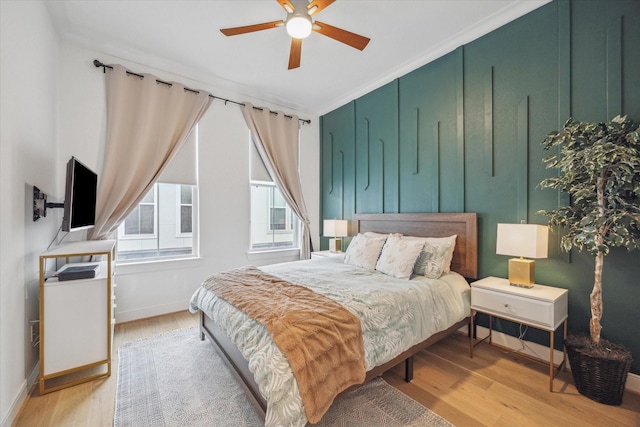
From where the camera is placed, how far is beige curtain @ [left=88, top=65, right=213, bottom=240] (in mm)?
3088

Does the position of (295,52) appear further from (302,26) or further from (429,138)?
(429,138)

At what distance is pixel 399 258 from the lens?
2.73 metres

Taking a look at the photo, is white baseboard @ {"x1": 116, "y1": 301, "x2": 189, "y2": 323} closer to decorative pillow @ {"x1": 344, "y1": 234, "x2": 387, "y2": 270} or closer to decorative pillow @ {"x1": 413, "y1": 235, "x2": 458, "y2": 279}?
decorative pillow @ {"x1": 344, "y1": 234, "x2": 387, "y2": 270}

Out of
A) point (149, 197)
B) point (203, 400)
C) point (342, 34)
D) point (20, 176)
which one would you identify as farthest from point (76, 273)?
point (342, 34)

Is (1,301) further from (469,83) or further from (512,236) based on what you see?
(469,83)

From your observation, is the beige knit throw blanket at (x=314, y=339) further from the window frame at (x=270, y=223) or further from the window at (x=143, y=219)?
the window frame at (x=270, y=223)

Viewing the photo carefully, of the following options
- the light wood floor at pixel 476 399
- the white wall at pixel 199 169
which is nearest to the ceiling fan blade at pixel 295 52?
the white wall at pixel 199 169

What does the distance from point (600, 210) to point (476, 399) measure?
1551 mm

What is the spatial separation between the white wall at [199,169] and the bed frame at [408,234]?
120 centimetres

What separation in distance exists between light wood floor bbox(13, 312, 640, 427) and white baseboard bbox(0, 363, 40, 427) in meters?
0.04

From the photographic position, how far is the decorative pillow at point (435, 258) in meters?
2.65

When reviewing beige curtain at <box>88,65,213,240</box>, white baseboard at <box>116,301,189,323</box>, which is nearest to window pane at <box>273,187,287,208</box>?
beige curtain at <box>88,65,213,240</box>

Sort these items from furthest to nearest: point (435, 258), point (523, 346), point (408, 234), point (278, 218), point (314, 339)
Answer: point (278, 218)
point (408, 234)
point (435, 258)
point (523, 346)
point (314, 339)

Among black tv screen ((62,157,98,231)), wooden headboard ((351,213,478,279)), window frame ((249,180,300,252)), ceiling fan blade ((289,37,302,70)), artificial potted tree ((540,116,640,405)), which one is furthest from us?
window frame ((249,180,300,252))
